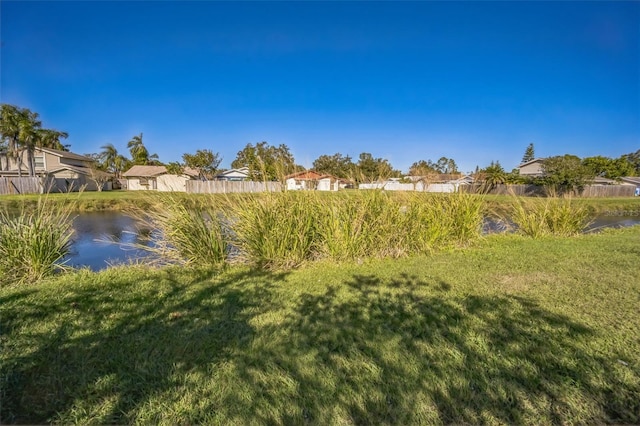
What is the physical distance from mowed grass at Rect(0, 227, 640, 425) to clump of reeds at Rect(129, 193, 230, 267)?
42.8 inches

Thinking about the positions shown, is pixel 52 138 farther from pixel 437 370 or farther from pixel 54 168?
pixel 437 370

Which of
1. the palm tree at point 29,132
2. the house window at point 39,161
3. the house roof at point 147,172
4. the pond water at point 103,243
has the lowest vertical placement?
the pond water at point 103,243

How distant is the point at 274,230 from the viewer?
518 centimetres

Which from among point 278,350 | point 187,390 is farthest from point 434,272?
point 187,390

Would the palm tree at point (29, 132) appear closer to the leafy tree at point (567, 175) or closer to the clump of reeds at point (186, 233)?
the clump of reeds at point (186, 233)

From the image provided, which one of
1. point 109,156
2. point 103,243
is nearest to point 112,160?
point 109,156

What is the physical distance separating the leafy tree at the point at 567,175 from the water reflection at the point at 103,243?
34.5 metres

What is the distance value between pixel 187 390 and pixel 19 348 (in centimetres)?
165

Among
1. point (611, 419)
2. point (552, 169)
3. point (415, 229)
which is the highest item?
point (552, 169)

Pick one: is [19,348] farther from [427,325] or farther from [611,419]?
[611,419]

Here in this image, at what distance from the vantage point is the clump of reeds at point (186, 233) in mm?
5191

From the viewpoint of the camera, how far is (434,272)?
4602mm

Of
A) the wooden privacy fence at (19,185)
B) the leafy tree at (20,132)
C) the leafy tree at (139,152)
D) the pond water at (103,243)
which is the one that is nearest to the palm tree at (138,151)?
the leafy tree at (139,152)

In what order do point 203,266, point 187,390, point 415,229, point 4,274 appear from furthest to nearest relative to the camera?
point 415,229
point 203,266
point 4,274
point 187,390
